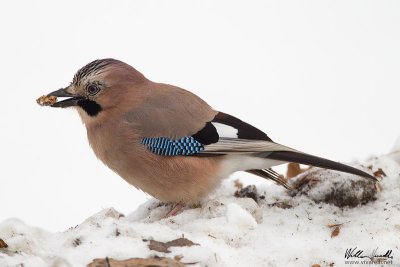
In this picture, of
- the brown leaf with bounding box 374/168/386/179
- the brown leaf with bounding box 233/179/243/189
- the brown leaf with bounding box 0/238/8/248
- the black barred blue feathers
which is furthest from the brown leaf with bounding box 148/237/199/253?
the brown leaf with bounding box 374/168/386/179

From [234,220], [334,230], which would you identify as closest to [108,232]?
[234,220]

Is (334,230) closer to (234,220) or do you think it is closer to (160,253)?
(234,220)

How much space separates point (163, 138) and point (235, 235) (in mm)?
1183

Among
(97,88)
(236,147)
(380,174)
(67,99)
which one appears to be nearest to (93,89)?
(97,88)

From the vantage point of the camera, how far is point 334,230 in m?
3.55

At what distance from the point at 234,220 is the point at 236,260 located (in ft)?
1.49

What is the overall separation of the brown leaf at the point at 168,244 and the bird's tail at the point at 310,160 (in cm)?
148

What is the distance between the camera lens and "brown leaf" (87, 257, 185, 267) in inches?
105

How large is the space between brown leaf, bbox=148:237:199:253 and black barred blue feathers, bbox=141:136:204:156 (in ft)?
3.85

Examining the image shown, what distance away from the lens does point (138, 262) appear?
2.71 m

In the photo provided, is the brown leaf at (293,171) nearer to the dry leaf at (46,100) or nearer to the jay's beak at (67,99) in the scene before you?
the jay's beak at (67,99)

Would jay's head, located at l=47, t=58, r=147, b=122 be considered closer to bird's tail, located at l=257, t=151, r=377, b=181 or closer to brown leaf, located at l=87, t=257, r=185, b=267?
bird's tail, located at l=257, t=151, r=377, b=181

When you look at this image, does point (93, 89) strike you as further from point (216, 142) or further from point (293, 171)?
point (293, 171)
